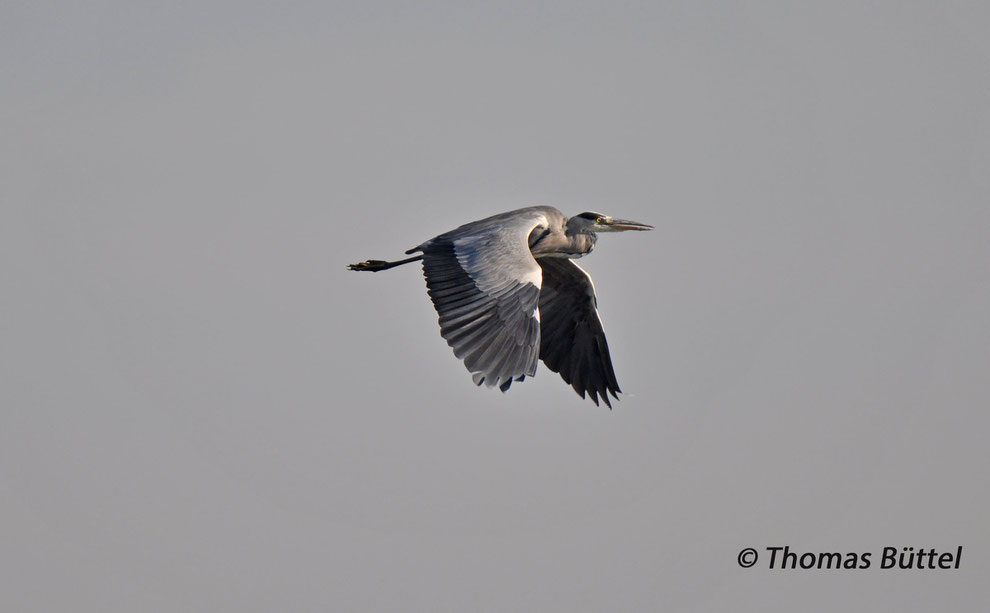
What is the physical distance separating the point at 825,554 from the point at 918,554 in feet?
3.90

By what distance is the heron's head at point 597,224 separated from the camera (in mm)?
16828

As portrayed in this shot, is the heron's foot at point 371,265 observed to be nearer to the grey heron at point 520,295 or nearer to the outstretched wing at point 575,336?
the grey heron at point 520,295

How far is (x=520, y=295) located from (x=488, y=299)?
0.34m

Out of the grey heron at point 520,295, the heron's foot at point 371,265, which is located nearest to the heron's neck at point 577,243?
the grey heron at point 520,295

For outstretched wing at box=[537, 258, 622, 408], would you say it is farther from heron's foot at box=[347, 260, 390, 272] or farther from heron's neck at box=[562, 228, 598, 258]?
heron's foot at box=[347, 260, 390, 272]

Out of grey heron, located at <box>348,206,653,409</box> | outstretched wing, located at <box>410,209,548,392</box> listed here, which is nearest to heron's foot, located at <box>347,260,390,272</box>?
grey heron, located at <box>348,206,653,409</box>

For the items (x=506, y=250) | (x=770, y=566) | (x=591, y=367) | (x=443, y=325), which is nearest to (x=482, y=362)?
(x=443, y=325)

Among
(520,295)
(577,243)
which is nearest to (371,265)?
(577,243)

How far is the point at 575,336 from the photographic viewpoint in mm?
16875

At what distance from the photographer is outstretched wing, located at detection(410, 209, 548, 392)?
13344 millimetres

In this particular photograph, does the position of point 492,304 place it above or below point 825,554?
below

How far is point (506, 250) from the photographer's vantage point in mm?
14680

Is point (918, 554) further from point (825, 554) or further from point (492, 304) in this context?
point (492, 304)

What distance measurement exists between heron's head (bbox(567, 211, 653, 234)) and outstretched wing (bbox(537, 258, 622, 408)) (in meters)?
0.40
